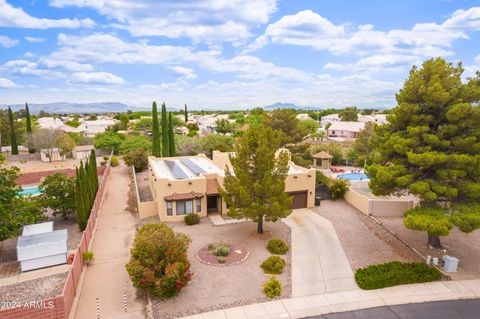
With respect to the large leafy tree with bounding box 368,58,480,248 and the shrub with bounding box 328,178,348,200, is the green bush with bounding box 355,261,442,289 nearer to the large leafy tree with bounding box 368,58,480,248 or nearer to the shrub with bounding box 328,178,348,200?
the large leafy tree with bounding box 368,58,480,248

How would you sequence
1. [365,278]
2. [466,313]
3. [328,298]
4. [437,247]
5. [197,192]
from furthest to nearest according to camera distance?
[197,192] < [437,247] < [365,278] < [328,298] < [466,313]

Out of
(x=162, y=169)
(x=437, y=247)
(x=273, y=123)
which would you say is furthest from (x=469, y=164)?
(x=273, y=123)

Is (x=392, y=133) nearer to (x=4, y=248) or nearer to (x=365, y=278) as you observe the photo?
(x=365, y=278)

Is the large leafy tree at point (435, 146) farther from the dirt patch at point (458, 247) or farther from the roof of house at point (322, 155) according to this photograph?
the roof of house at point (322, 155)

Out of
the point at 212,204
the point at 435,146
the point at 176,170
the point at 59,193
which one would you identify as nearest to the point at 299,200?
the point at 212,204

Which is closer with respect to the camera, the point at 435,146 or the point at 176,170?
the point at 435,146

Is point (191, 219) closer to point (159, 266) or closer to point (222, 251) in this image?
point (222, 251)

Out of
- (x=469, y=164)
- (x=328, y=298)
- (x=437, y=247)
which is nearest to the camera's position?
(x=328, y=298)
